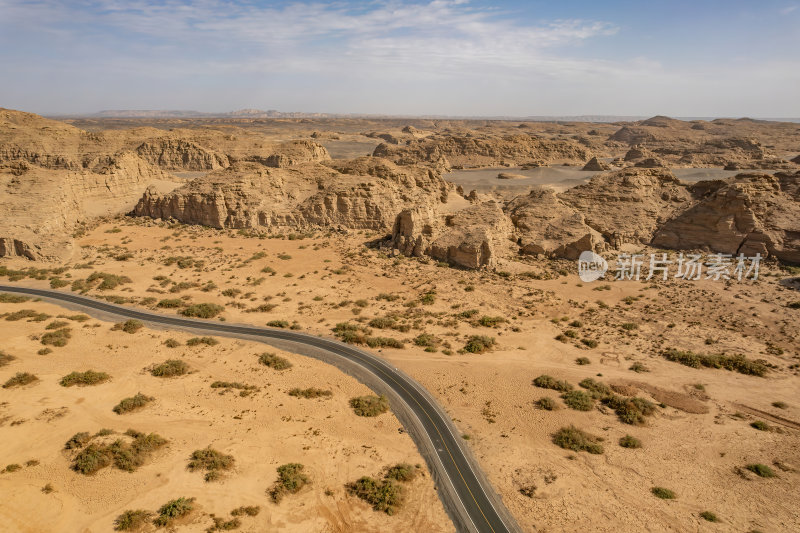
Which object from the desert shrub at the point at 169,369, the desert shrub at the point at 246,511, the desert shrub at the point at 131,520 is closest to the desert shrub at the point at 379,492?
the desert shrub at the point at 246,511

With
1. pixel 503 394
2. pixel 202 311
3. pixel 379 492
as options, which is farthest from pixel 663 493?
pixel 202 311

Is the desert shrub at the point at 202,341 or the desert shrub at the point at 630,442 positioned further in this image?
the desert shrub at the point at 202,341

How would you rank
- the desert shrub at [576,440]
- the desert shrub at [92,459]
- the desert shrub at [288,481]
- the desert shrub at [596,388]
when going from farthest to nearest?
the desert shrub at [596,388], the desert shrub at [576,440], the desert shrub at [92,459], the desert shrub at [288,481]

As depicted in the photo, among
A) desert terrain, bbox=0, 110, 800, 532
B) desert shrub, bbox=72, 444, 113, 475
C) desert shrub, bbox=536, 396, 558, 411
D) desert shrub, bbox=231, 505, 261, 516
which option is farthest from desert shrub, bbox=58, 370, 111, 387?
desert shrub, bbox=536, 396, 558, 411

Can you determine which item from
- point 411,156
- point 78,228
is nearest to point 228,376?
point 78,228

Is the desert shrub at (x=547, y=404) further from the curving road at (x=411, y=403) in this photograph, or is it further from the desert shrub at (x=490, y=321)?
the desert shrub at (x=490, y=321)
